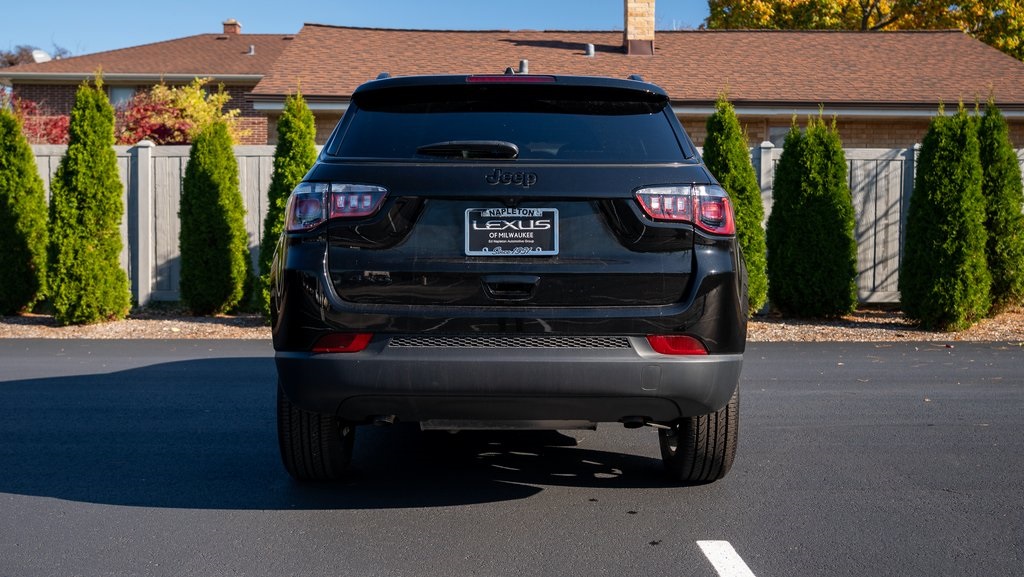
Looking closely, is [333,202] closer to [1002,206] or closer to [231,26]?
[1002,206]

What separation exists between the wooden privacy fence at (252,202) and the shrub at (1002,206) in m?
1.76

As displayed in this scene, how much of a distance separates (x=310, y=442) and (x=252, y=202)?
35.4 feet

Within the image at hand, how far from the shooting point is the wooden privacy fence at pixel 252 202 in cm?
1456

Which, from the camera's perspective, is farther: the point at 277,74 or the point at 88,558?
the point at 277,74

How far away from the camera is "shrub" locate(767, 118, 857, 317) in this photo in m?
13.1

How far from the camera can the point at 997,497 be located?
15.7 feet

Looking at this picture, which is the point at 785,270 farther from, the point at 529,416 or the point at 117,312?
the point at 529,416

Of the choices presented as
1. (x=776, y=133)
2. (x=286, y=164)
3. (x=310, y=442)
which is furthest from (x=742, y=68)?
(x=310, y=442)

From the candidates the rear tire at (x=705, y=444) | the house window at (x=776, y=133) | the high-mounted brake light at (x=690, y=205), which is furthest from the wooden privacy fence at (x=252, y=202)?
the high-mounted brake light at (x=690, y=205)

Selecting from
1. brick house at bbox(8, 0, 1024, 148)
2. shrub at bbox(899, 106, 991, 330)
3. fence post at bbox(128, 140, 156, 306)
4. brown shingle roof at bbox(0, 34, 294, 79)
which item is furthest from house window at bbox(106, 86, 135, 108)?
shrub at bbox(899, 106, 991, 330)

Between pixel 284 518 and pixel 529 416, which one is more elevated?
pixel 529 416

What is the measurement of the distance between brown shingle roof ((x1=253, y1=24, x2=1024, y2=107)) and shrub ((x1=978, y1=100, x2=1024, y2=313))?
6.19 m

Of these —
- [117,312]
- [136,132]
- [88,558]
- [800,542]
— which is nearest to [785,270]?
[117,312]

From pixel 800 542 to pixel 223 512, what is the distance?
2461 millimetres
